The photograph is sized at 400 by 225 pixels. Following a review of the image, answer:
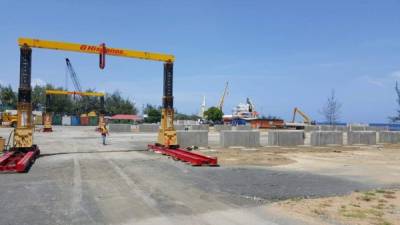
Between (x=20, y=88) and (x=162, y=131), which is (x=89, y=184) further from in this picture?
(x=162, y=131)

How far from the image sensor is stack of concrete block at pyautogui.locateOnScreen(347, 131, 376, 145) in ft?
114

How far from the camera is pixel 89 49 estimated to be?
22.9 meters

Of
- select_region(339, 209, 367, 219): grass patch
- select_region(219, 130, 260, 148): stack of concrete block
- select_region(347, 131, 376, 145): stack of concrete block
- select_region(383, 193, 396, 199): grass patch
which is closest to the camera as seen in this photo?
select_region(339, 209, 367, 219): grass patch

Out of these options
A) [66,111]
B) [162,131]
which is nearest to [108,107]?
[66,111]

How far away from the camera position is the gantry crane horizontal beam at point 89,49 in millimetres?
21200

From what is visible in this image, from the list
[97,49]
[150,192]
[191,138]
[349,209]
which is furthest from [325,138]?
[349,209]

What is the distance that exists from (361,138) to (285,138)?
7.54 m

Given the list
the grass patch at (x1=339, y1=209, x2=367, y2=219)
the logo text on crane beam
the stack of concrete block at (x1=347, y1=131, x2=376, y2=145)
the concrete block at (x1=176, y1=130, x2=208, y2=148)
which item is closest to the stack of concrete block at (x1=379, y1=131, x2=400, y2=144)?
the stack of concrete block at (x1=347, y1=131, x2=376, y2=145)

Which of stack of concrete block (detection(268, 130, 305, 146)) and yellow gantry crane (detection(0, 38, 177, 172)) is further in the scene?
stack of concrete block (detection(268, 130, 305, 146))

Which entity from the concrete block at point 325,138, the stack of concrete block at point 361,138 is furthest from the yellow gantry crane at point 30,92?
the stack of concrete block at point 361,138

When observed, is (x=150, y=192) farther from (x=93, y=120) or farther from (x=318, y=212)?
(x=93, y=120)

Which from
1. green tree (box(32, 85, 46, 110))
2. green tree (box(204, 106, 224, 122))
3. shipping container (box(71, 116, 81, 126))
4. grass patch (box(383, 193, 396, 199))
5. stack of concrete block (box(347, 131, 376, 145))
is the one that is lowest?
grass patch (box(383, 193, 396, 199))

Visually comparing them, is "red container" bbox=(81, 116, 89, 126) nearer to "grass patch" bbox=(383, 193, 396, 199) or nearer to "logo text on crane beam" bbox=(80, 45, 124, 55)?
"logo text on crane beam" bbox=(80, 45, 124, 55)

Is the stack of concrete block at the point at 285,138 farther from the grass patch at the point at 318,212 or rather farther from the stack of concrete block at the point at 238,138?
the grass patch at the point at 318,212
